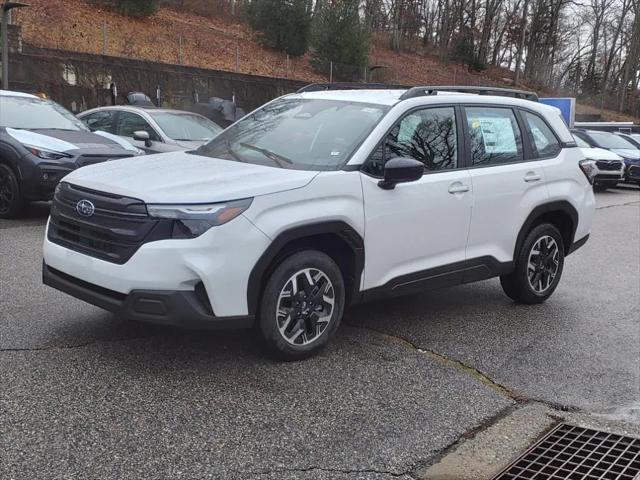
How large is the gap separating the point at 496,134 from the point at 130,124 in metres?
7.68

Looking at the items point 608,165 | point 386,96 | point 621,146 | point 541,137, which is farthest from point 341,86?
point 621,146

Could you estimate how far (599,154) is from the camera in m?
18.1

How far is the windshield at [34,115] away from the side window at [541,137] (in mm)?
6672

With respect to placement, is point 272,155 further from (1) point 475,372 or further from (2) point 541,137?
(2) point 541,137

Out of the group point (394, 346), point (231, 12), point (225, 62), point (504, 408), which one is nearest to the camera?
point (504, 408)

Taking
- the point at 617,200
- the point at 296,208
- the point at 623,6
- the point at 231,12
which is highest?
the point at 623,6

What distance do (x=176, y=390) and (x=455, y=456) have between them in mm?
1592

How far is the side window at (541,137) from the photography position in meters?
6.13

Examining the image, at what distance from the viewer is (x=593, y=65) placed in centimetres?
6188

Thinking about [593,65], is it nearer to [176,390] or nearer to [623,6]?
[623,6]

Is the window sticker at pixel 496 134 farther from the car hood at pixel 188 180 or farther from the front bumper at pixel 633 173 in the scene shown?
the front bumper at pixel 633 173

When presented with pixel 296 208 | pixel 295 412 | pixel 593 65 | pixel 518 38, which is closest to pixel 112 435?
pixel 295 412

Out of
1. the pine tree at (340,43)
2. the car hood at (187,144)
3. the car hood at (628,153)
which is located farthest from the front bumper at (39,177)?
the pine tree at (340,43)

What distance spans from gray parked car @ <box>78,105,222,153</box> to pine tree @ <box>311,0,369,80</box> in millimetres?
18981
